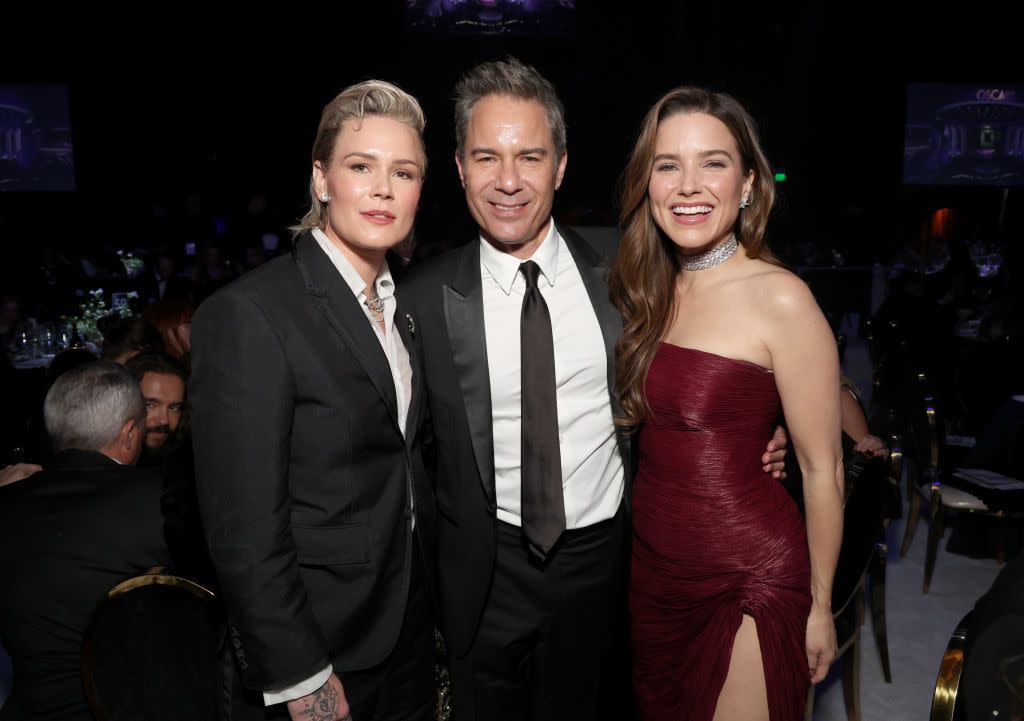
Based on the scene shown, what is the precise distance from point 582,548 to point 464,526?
0.95 feet

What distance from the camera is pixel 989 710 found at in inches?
51.7

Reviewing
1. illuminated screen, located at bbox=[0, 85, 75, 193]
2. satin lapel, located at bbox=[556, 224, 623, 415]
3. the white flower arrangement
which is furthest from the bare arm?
illuminated screen, located at bbox=[0, 85, 75, 193]

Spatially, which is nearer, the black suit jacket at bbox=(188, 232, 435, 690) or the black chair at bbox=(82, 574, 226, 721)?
the black suit jacket at bbox=(188, 232, 435, 690)

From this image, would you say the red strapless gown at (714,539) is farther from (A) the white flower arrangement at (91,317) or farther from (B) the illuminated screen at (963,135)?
(B) the illuminated screen at (963,135)

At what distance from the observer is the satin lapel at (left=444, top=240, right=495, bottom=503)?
1768mm

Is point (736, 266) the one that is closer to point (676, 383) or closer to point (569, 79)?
point (676, 383)

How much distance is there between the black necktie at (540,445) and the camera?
5.75 ft

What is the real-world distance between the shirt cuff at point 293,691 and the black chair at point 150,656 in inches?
10.2

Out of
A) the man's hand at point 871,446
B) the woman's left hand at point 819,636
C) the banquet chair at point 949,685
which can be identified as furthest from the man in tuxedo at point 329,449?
the man's hand at point 871,446

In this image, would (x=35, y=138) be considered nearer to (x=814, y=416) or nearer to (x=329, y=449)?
(x=329, y=449)

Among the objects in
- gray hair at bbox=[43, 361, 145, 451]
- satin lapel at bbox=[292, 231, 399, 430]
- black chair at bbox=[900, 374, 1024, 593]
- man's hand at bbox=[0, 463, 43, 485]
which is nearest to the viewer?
satin lapel at bbox=[292, 231, 399, 430]

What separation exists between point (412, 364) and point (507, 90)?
71 centimetres

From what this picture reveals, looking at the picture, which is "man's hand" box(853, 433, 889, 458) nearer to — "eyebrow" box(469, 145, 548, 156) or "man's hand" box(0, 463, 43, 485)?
"eyebrow" box(469, 145, 548, 156)

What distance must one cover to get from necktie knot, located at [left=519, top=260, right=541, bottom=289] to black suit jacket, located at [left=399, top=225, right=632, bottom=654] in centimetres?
12
